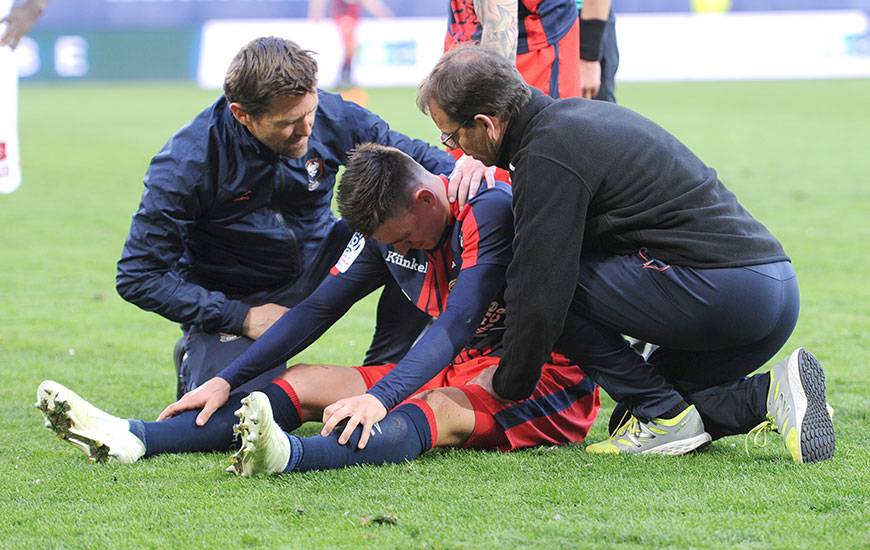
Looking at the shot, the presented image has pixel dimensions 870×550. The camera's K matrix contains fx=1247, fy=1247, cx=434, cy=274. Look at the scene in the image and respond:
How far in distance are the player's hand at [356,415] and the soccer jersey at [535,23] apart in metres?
2.16

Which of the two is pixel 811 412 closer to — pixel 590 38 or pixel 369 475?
pixel 369 475

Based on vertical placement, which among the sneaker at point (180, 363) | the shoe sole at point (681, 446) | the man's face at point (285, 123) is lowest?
the sneaker at point (180, 363)

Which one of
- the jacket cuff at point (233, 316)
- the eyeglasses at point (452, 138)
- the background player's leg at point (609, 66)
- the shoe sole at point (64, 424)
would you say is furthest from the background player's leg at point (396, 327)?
the background player's leg at point (609, 66)

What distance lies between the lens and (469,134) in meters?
3.78

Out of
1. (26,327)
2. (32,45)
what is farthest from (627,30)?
(26,327)

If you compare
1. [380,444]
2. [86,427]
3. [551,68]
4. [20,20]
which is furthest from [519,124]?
[20,20]

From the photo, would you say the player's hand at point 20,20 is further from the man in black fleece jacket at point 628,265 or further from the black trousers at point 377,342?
the man in black fleece jacket at point 628,265

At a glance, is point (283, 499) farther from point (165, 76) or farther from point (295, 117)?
point (165, 76)

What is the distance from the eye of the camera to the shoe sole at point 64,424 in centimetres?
365

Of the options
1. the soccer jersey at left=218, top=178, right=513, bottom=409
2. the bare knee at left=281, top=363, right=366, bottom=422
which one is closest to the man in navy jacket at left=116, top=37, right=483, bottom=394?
the soccer jersey at left=218, top=178, right=513, bottom=409

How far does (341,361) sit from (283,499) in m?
2.27

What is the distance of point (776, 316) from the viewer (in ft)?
12.7

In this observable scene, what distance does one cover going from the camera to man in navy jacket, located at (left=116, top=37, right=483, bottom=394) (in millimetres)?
4375

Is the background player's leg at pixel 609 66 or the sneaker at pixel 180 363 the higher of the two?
the background player's leg at pixel 609 66
